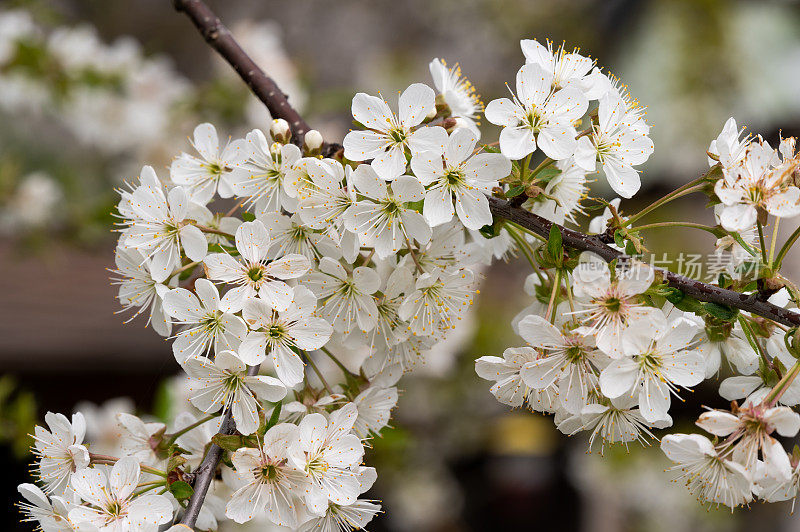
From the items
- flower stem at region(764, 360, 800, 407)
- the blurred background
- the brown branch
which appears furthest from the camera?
the blurred background

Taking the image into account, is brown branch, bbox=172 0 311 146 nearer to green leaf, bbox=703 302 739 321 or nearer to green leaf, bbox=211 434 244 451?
green leaf, bbox=211 434 244 451

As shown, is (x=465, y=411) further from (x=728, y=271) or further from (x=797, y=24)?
(x=797, y=24)

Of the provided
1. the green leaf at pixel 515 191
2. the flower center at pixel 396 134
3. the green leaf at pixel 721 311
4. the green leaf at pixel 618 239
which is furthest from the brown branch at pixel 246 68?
the green leaf at pixel 721 311

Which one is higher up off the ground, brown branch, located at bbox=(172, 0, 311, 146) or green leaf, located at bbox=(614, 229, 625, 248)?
brown branch, located at bbox=(172, 0, 311, 146)

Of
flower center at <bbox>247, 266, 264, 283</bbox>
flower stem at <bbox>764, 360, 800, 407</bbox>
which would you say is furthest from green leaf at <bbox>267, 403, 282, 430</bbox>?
flower stem at <bbox>764, 360, 800, 407</bbox>

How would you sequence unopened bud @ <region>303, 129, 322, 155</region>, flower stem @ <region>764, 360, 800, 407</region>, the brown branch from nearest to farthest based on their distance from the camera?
flower stem @ <region>764, 360, 800, 407</region> < unopened bud @ <region>303, 129, 322, 155</region> < the brown branch

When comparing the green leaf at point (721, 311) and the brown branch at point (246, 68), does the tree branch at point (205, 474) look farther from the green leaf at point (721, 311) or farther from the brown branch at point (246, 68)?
the green leaf at point (721, 311)
